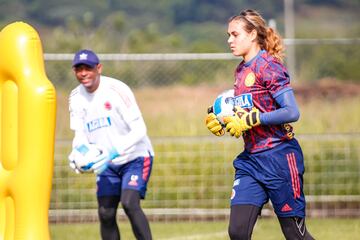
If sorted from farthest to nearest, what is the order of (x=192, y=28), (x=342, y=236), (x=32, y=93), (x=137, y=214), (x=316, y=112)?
(x=192, y=28) → (x=316, y=112) → (x=342, y=236) → (x=137, y=214) → (x=32, y=93)

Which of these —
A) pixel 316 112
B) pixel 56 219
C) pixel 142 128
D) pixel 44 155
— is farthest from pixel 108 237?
pixel 316 112

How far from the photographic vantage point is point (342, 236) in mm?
11055

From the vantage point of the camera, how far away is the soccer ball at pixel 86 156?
8.95m

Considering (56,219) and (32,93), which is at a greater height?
(32,93)

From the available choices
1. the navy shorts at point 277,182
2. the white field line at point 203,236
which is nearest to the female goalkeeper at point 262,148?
the navy shorts at point 277,182

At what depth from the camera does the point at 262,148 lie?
24.7 ft

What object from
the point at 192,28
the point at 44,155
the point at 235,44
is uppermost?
the point at 192,28

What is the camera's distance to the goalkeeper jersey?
7449mm

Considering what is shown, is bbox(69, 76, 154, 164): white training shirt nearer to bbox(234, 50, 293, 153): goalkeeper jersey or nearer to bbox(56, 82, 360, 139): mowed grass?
bbox(234, 50, 293, 153): goalkeeper jersey

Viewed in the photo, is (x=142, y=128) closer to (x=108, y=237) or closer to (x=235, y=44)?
(x=108, y=237)

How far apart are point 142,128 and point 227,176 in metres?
4.66

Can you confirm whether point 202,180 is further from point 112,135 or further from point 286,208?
point 286,208

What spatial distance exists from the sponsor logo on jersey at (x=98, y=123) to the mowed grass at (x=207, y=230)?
230cm

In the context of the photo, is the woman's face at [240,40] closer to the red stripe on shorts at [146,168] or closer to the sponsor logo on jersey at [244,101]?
the sponsor logo on jersey at [244,101]
